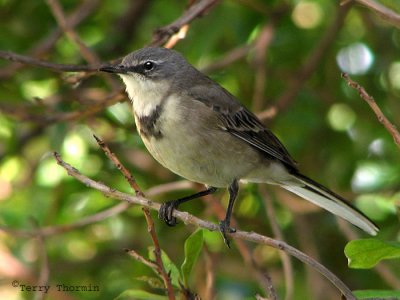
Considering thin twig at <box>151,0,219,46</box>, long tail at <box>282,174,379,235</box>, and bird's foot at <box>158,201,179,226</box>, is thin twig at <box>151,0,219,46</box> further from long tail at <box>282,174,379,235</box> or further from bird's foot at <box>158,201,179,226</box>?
long tail at <box>282,174,379,235</box>

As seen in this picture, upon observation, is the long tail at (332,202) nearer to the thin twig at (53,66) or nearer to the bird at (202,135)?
the bird at (202,135)

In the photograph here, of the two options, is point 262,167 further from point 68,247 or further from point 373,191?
point 68,247

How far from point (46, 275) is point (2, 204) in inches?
59.8

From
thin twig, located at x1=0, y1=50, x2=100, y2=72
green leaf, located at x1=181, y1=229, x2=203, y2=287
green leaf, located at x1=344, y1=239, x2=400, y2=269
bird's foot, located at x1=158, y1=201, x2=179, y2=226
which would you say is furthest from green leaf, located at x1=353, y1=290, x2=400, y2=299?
thin twig, located at x1=0, y1=50, x2=100, y2=72

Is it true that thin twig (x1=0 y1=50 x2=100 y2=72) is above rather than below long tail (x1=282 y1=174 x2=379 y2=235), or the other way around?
above

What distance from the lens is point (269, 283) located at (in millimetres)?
3197

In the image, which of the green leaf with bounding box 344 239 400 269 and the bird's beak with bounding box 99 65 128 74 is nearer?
the green leaf with bounding box 344 239 400 269

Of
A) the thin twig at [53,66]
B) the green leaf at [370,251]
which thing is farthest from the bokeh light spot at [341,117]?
the green leaf at [370,251]

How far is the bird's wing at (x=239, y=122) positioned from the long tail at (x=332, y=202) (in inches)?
5.9

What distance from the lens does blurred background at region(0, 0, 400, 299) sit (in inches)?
237

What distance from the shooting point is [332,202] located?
16.9 ft

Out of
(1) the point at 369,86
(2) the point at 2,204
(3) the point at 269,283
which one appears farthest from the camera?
(1) the point at 369,86

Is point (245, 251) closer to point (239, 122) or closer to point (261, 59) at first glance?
point (239, 122)

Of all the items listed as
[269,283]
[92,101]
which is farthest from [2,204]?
[269,283]
